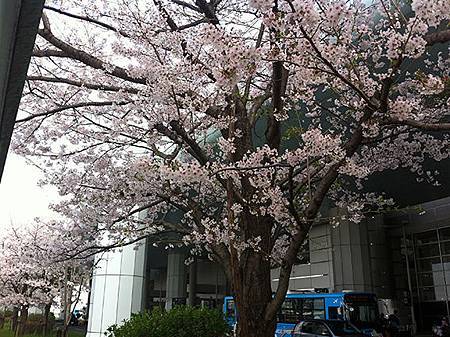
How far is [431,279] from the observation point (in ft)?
63.0

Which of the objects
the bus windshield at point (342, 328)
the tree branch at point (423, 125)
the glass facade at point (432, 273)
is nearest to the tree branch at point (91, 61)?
the tree branch at point (423, 125)

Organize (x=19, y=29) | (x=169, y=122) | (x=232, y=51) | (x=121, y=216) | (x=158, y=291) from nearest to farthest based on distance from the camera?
1. (x=19, y=29)
2. (x=232, y=51)
3. (x=169, y=122)
4. (x=121, y=216)
5. (x=158, y=291)

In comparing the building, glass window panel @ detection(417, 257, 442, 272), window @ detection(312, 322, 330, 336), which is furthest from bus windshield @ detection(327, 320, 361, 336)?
glass window panel @ detection(417, 257, 442, 272)

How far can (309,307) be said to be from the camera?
55.7ft

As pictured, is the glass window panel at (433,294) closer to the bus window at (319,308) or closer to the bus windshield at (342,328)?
the bus window at (319,308)

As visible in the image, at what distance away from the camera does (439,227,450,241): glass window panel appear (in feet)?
61.2

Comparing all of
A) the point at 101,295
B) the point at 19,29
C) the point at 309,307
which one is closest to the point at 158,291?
the point at 101,295

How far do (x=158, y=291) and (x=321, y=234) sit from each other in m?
25.4

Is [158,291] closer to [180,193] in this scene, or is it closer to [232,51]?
[180,193]

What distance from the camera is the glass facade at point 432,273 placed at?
1844 centimetres

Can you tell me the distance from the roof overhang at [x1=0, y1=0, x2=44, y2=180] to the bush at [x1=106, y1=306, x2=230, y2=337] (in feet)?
22.8

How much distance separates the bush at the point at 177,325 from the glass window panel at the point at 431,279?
1361 centimetres

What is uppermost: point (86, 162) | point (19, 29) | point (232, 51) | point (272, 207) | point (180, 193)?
point (86, 162)

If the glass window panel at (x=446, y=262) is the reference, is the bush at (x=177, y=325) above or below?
below
